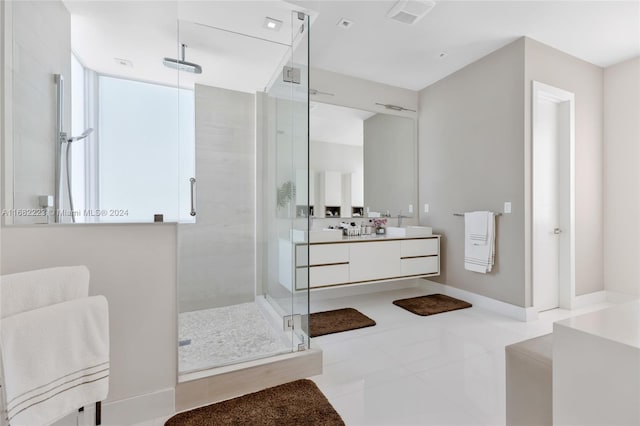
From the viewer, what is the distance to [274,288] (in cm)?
250

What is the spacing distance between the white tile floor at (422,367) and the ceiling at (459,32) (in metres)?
2.66

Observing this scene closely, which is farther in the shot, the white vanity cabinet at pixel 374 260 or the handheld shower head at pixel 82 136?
the white vanity cabinet at pixel 374 260

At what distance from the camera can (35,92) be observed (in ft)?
4.51

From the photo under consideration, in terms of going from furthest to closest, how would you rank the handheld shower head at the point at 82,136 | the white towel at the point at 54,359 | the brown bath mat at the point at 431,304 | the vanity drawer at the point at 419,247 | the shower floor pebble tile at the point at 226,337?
the vanity drawer at the point at 419,247 → the brown bath mat at the point at 431,304 → the shower floor pebble tile at the point at 226,337 → the handheld shower head at the point at 82,136 → the white towel at the point at 54,359

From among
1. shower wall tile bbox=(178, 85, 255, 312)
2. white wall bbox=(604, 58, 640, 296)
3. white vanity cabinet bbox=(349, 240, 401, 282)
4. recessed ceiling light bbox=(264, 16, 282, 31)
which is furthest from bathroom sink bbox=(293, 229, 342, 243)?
white wall bbox=(604, 58, 640, 296)

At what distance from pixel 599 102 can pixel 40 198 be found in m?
5.04

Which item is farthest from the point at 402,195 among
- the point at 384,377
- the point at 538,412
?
the point at 538,412

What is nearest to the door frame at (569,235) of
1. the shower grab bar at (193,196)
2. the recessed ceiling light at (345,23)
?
the recessed ceiling light at (345,23)

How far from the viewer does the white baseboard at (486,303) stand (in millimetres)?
2734

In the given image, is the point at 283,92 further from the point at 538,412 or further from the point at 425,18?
the point at 538,412

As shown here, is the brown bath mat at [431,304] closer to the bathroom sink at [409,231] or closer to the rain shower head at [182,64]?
the bathroom sink at [409,231]

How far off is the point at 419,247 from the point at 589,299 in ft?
6.23

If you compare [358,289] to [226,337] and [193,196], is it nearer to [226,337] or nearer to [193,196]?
[226,337]

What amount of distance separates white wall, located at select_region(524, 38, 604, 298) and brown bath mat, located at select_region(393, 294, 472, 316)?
1313mm
